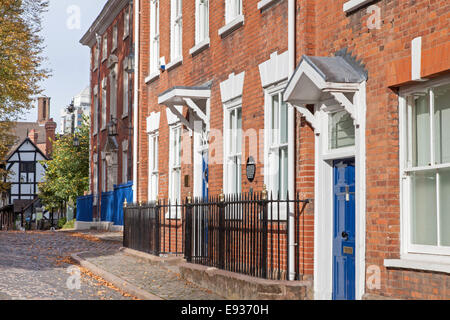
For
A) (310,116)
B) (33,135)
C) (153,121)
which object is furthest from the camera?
(33,135)

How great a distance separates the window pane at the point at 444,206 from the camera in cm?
714

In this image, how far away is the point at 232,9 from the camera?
13.3 meters

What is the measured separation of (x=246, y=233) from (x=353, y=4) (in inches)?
148

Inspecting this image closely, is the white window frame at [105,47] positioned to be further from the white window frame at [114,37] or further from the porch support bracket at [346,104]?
the porch support bracket at [346,104]

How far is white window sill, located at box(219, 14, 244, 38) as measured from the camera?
12.6 metres

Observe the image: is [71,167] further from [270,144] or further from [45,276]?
[270,144]

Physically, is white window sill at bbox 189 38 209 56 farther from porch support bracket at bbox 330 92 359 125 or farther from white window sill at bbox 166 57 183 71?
porch support bracket at bbox 330 92 359 125

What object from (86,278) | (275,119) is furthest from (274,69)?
(86,278)

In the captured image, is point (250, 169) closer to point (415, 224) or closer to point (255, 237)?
point (255, 237)

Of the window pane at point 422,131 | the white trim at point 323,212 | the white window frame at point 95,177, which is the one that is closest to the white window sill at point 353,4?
the white trim at point 323,212

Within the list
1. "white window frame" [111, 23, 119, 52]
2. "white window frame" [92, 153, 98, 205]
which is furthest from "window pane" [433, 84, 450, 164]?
"white window frame" [92, 153, 98, 205]

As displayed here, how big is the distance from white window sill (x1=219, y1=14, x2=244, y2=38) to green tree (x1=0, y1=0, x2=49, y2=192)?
50.1ft

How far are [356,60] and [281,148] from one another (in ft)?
8.28
